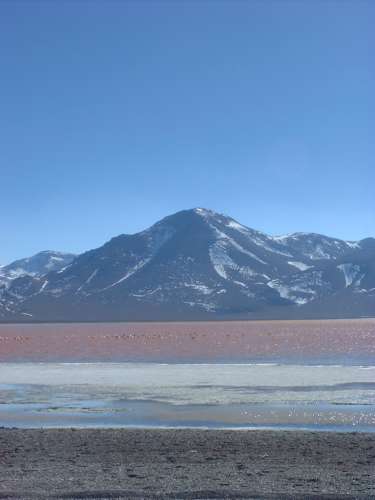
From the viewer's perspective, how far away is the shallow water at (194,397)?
24.6 metres

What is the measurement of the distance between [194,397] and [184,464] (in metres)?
15.3

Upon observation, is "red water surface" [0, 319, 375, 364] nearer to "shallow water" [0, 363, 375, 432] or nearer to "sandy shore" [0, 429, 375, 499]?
"shallow water" [0, 363, 375, 432]

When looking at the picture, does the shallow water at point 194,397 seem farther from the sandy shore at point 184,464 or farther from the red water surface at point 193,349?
the red water surface at point 193,349

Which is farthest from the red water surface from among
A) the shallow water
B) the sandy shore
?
the sandy shore

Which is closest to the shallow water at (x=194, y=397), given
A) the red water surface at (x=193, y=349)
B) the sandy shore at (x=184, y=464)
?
the sandy shore at (x=184, y=464)

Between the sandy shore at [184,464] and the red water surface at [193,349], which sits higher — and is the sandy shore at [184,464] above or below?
below

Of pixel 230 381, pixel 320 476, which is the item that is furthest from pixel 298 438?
pixel 230 381

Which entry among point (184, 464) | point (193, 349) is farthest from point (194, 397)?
point (193, 349)

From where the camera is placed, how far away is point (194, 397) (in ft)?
104

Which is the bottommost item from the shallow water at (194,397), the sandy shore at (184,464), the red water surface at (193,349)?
the sandy shore at (184,464)

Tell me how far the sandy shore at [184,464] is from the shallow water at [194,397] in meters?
3.24

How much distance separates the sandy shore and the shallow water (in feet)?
10.6

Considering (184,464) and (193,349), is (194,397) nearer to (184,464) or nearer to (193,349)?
(184,464)

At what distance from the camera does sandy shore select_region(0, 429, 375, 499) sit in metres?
13.1
